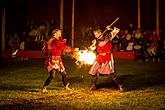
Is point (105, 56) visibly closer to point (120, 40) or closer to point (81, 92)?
point (81, 92)

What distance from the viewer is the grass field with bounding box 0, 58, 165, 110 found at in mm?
10375

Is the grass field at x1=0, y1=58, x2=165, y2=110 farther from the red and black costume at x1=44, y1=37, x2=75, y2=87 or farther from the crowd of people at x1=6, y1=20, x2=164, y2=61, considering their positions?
the crowd of people at x1=6, y1=20, x2=164, y2=61

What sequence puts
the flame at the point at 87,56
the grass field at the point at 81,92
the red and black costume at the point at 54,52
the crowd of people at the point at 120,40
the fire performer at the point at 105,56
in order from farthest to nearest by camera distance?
the crowd of people at the point at 120,40, the flame at the point at 87,56, the fire performer at the point at 105,56, the red and black costume at the point at 54,52, the grass field at the point at 81,92

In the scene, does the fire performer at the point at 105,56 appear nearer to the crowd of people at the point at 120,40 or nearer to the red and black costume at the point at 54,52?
the red and black costume at the point at 54,52

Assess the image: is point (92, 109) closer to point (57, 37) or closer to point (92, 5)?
point (57, 37)

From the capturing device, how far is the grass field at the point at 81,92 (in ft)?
34.0

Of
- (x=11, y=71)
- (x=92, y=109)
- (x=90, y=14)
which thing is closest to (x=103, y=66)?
(x=92, y=109)

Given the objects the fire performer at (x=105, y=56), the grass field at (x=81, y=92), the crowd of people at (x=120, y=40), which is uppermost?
the crowd of people at (x=120, y=40)

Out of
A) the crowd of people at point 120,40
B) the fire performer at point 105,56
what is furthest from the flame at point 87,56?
the crowd of people at point 120,40

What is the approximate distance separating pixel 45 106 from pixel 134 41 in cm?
1373

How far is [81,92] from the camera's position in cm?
1246

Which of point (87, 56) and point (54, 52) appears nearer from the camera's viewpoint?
point (54, 52)

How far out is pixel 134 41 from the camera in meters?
23.3

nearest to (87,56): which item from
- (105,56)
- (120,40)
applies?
(105,56)
